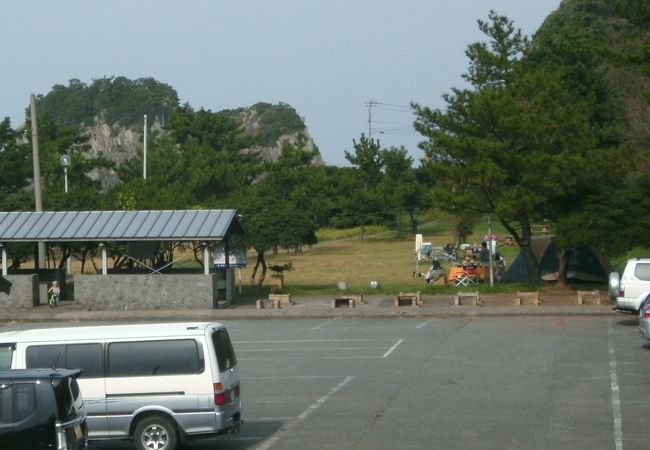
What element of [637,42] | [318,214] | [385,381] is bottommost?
[385,381]

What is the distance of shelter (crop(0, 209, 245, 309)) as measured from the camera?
3525 cm

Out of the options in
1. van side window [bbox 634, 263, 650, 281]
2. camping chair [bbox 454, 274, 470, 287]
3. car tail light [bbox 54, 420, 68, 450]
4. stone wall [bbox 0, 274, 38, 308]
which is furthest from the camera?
camping chair [bbox 454, 274, 470, 287]

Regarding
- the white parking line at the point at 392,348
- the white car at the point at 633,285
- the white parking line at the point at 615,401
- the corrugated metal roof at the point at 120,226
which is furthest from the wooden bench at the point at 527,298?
the corrugated metal roof at the point at 120,226

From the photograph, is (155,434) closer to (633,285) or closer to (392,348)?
(392,348)

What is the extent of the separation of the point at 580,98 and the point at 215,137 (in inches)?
1900

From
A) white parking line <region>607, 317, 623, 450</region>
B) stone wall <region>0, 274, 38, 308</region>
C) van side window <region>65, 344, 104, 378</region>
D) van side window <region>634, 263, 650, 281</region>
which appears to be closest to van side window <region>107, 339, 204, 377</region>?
van side window <region>65, 344, 104, 378</region>

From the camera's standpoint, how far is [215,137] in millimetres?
93188

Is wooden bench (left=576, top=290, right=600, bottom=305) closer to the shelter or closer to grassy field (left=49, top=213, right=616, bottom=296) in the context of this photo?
grassy field (left=49, top=213, right=616, bottom=296)

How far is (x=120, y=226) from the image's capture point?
36000mm

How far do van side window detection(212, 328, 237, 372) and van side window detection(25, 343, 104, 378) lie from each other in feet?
5.06

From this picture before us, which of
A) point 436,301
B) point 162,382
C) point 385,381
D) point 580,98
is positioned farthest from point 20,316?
point 580,98

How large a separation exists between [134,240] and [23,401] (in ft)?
82.4

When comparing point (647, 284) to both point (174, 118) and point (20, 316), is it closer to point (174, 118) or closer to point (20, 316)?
point (20, 316)

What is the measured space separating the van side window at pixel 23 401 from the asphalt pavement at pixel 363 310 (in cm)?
2246
